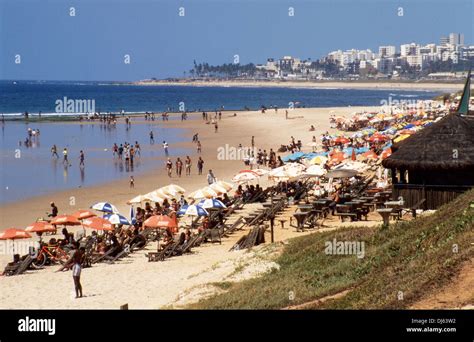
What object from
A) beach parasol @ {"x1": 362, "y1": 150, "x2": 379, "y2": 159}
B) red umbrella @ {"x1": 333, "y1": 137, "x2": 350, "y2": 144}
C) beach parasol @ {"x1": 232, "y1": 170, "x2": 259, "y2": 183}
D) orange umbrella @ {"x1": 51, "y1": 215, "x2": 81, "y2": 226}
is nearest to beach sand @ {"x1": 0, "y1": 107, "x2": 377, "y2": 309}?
orange umbrella @ {"x1": 51, "y1": 215, "x2": 81, "y2": 226}

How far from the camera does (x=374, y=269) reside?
12477mm

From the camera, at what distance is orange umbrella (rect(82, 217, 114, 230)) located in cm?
2017

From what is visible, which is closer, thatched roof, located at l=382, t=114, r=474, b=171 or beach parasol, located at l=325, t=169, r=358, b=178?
thatched roof, located at l=382, t=114, r=474, b=171

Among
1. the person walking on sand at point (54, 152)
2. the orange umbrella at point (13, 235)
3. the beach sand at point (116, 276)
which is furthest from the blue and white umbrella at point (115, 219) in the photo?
the person walking on sand at point (54, 152)

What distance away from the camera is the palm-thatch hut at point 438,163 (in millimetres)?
21141

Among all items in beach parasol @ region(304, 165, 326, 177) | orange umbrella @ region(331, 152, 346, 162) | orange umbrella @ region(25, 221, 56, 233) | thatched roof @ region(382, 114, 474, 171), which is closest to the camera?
orange umbrella @ region(25, 221, 56, 233)

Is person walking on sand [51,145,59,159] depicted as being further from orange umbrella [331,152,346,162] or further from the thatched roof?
the thatched roof

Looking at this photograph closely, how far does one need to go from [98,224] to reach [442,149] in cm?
926

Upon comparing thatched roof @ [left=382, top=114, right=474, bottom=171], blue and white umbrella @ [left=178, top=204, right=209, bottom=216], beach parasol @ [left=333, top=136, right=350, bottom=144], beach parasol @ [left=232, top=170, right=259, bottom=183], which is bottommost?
blue and white umbrella @ [left=178, top=204, right=209, bottom=216]

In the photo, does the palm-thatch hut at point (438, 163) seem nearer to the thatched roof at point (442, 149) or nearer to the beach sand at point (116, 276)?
the thatched roof at point (442, 149)

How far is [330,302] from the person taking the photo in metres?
11.0

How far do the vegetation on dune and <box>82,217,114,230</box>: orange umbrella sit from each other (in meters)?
5.70

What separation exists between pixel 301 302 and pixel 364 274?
5.26ft
